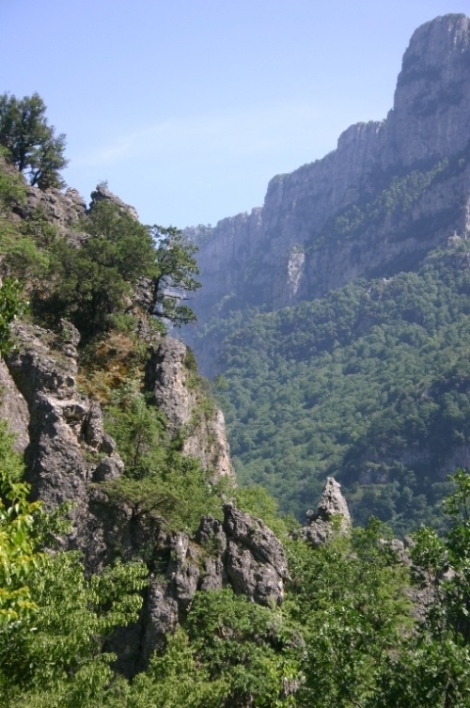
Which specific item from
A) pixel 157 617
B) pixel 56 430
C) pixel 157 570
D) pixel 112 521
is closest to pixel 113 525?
pixel 112 521

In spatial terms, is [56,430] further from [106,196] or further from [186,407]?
[106,196]

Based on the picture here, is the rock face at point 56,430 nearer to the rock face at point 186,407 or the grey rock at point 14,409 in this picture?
the grey rock at point 14,409

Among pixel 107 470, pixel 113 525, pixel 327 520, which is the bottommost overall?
pixel 113 525

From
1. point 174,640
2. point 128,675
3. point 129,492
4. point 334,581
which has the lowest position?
point 128,675

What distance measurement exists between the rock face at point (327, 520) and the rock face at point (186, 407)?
16.5ft

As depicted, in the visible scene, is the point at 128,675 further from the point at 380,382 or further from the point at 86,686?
the point at 380,382

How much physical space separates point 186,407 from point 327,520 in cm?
1022

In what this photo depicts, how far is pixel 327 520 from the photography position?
36.4 meters

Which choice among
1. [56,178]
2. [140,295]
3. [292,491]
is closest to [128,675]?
[140,295]

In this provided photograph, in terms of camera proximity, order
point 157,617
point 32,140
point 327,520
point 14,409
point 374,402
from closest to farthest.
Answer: point 157,617 → point 14,409 → point 327,520 → point 32,140 → point 374,402

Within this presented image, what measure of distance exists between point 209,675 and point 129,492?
20.9ft

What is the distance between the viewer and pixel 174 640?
20.7 meters

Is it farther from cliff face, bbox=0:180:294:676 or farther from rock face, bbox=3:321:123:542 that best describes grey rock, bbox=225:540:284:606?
rock face, bbox=3:321:123:542

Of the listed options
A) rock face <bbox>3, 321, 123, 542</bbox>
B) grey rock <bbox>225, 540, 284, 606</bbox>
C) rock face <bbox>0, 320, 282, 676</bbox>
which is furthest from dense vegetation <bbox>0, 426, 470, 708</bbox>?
rock face <bbox>3, 321, 123, 542</bbox>
